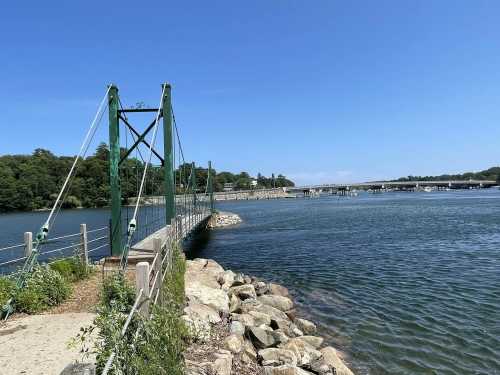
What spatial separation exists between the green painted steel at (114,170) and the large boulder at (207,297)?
371 centimetres

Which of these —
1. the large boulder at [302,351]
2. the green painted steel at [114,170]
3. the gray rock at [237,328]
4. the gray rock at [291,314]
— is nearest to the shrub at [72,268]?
the green painted steel at [114,170]

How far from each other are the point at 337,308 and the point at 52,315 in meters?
9.07

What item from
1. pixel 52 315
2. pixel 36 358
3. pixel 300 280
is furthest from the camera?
pixel 300 280

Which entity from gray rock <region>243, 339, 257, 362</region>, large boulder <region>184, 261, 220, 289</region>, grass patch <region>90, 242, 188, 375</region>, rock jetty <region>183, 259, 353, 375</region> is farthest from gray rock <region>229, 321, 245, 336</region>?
large boulder <region>184, 261, 220, 289</region>

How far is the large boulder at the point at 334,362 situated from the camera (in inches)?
346

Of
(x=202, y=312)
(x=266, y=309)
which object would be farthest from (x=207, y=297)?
(x=266, y=309)

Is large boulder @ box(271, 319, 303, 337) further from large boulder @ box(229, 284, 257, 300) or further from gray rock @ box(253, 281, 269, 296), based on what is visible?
gray rock @ box(253, 281, 269, 296)

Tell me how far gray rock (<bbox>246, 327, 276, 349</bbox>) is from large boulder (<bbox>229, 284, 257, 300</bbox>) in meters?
4.11

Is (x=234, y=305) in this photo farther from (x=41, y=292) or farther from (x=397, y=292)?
(x=397, y=292)

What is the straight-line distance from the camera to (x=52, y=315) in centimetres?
848

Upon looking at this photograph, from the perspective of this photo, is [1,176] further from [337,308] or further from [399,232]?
[337,308]

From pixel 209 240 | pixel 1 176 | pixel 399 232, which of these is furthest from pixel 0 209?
pixel 399 232

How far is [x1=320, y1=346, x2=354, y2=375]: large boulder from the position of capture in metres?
8.79

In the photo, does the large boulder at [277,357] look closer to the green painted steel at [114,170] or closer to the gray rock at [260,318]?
the gray rock at [260,318]
